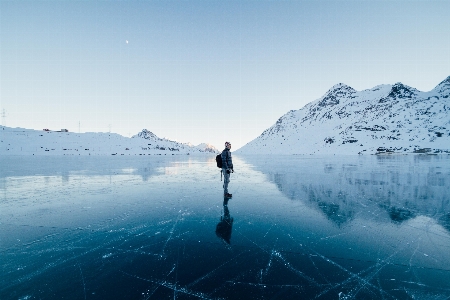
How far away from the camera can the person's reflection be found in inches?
192

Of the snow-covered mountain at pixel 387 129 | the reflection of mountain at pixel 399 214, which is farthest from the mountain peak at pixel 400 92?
the reflection of mountain at pixel 399 214

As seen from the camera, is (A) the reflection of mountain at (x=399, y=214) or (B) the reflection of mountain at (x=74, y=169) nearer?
(A) the reflection of mountain at (x=399, y=214)

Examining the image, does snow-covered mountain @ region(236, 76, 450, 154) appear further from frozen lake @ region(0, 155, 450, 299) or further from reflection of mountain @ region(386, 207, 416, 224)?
frozen lake @ region(0, 155, 450, 299)

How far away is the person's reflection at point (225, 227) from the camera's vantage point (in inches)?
192

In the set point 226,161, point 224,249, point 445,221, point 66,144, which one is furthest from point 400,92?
point 224,249

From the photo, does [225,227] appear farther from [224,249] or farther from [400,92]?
[400,92]

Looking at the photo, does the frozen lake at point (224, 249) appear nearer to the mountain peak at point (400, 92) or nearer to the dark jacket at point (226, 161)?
the dark jacket at point (226, 161)

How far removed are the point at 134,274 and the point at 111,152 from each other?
289ft

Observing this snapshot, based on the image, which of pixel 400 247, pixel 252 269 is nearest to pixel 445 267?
pixel 400 247

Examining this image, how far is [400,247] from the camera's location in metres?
4.38

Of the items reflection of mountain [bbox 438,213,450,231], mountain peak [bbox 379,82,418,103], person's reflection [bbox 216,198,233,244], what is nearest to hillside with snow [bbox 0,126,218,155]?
person's reflection [bbox 216,198,233,244]

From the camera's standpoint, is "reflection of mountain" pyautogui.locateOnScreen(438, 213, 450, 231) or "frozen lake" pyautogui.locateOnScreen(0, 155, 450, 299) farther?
"reflection of mountain" pyautogui.locateOnScreen(438, 213, 450, 231)

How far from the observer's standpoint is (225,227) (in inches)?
214

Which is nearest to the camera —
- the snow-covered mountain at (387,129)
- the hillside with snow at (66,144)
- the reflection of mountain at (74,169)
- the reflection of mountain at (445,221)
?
the reflection of mountain at (445,221)
